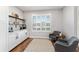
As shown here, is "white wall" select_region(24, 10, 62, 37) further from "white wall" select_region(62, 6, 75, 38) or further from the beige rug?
the beige rug

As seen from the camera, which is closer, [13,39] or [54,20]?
[13,39]

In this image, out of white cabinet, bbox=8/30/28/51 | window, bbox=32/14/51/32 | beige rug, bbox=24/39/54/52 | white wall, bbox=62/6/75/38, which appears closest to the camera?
white cabinet, bbox=8/30/28/51

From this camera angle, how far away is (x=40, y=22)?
7.66 m

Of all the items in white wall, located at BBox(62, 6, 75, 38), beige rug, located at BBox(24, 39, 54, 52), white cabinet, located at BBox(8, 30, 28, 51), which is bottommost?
beige rug, located at BBox(24, 39, 54, 52)

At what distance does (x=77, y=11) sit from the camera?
4242 mm

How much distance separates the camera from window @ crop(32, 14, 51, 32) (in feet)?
24.5

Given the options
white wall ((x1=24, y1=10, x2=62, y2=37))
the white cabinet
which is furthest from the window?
the white cabinet

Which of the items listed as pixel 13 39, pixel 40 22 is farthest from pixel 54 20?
pixel 13 39

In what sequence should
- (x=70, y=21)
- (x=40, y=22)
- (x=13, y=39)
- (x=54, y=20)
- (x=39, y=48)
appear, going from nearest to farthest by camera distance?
(x=13, y=39), (x=39, y=48), (x=70, y=21), (x=54, y=20), (x=40, y=22)

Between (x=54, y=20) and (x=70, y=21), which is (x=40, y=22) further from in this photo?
(x=70, y=21)
